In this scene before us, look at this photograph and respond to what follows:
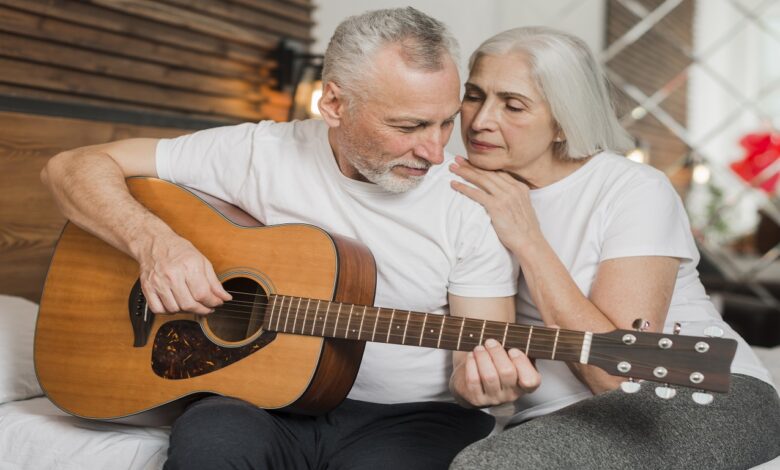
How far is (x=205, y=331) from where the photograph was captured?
1.78 metres

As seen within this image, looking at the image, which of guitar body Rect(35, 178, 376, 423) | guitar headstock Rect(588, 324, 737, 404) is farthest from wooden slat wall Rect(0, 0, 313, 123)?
guitar headstock Rect(588, 324, 737, 404)

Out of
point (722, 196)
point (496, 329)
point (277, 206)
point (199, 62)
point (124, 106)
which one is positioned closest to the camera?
point (496, 329)

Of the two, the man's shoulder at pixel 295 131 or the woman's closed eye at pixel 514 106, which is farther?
the man's shoulder at pixel 295 131

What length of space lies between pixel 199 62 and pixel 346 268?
6.70ft

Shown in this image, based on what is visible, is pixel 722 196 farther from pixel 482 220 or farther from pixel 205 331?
pixel 205 331

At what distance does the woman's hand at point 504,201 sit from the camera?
1824 millimetres

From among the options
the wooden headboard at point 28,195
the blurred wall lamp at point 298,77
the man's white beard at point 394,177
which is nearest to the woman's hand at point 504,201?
the man's white beard at point 394,177

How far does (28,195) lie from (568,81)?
1.66 metres

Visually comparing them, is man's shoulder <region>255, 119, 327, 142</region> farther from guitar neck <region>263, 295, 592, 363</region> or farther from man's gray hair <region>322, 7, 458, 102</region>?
guitar neck <region>263, 295, 592, 363</region>

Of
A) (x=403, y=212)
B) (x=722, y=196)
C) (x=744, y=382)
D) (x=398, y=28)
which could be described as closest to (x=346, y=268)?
(x=403, y=212)

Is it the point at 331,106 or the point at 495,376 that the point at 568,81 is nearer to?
the point at 331,106

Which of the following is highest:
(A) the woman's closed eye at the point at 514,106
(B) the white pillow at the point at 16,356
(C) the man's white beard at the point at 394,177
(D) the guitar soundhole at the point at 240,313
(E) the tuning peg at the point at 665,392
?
(A) the woman's closed eye at the point at 514,106

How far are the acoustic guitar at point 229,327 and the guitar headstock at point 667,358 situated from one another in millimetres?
96

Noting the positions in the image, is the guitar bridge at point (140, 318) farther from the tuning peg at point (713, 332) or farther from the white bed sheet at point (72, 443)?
→ the tuning peg at point (713, 332)
